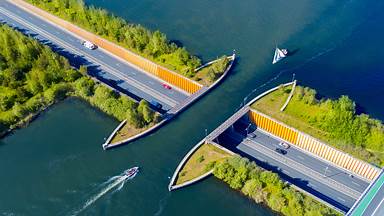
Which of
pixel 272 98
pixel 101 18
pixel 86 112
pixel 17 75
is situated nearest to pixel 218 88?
pixel 272 98

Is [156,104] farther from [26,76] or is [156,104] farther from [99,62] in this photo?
[26,76]

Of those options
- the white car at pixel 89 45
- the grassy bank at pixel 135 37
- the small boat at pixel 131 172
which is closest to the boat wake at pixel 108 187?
the small boat at pixel 131 172

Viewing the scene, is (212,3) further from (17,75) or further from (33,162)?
(33,162)

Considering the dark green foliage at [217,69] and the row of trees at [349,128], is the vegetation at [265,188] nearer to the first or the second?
the row of trees at [349,128]

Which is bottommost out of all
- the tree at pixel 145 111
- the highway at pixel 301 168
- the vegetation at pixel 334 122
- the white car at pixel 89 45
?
the tree at pixel 145 111

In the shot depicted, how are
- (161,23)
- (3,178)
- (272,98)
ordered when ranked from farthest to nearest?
(161,23), (272,98), (3,178)
